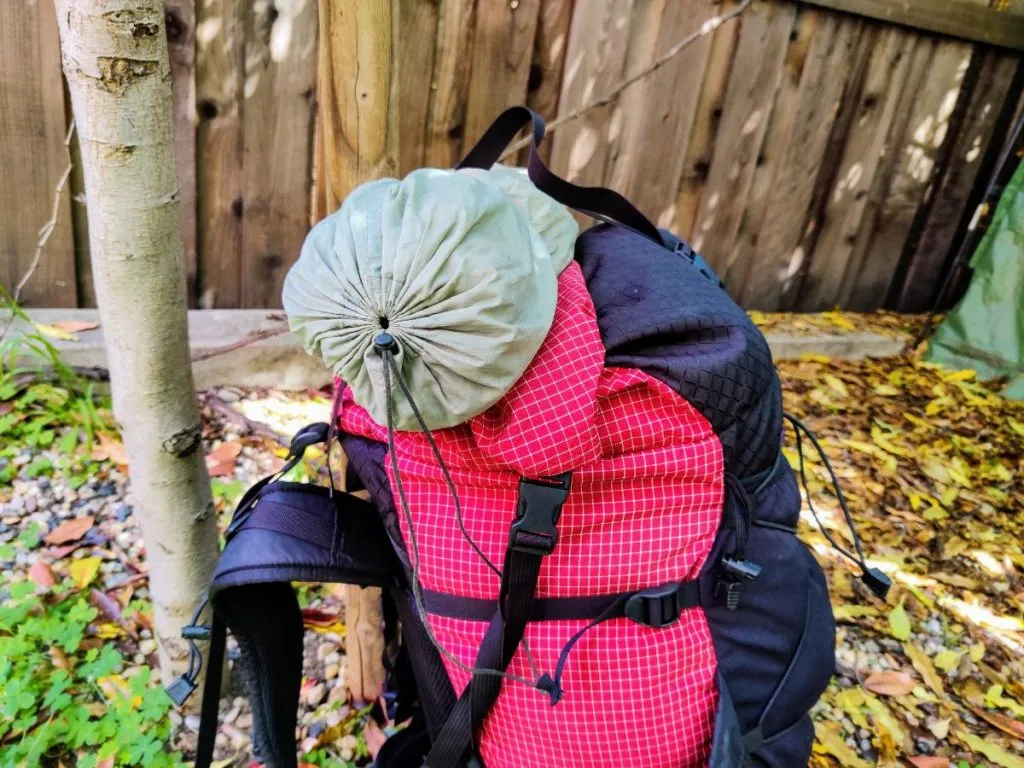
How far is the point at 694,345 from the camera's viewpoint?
108 centimetres

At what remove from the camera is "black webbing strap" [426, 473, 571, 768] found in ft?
3.12

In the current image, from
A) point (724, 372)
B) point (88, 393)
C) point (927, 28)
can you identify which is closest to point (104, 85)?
point (724, 372)

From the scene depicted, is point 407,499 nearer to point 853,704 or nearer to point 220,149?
point 853,704

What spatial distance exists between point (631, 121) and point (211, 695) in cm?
261

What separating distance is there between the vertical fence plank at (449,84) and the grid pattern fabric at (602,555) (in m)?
1.83

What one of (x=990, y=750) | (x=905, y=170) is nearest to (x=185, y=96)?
(x=990, y=750)

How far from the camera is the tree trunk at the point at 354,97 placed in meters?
1.17

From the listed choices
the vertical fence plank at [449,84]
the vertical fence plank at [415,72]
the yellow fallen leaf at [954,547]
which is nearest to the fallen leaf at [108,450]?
the vertical fence plank at [415,72]

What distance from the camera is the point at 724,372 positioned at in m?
1.06

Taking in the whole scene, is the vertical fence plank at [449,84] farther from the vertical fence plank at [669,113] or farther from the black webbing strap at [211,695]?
the black webbing strap at [211,695]

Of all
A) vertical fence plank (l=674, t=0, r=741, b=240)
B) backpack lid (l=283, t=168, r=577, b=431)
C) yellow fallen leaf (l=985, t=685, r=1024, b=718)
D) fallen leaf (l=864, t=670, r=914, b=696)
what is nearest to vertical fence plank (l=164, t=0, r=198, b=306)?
backpack lid (l=283, t=168, r=577, b=431)

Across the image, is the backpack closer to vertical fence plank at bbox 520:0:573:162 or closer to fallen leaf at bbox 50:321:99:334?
A: fallen leaf at bbox 50:321:99:334

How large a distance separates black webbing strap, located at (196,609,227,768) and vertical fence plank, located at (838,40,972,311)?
152 inches

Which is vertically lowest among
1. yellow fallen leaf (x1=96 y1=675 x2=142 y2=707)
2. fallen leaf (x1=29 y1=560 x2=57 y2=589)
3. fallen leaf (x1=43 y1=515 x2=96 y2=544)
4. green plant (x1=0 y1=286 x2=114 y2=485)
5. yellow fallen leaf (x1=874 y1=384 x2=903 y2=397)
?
yellow fallen leaf (x1=96 y1=675 x2=142 y2=707)
